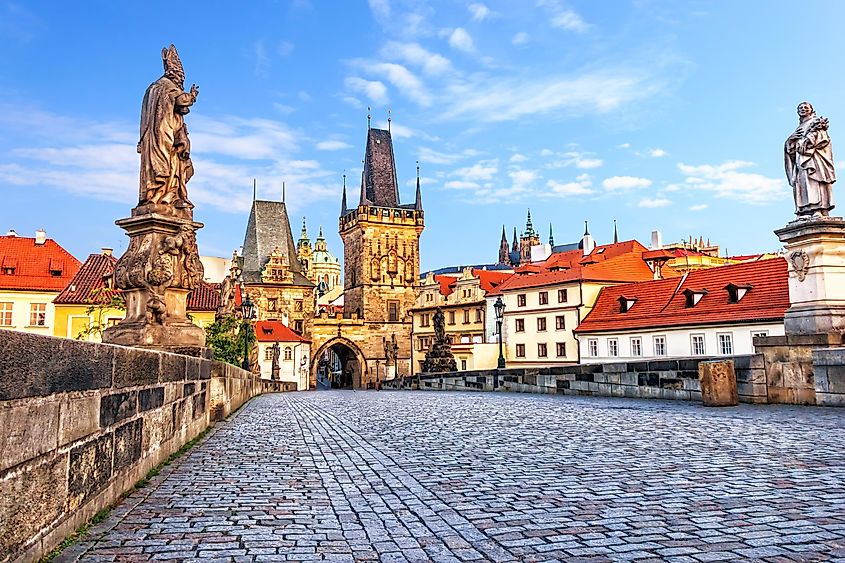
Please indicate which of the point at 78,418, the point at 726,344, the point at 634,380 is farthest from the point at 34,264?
the point at 78,418

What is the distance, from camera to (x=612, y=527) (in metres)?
4.38

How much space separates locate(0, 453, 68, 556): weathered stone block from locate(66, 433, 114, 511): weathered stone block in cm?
14

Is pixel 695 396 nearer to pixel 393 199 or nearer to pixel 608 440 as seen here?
pixel 608 440

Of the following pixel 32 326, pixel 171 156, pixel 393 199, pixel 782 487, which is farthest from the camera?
pixel 393 199

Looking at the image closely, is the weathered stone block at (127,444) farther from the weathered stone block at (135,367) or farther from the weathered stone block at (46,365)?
the weathered stone block at (46,365)

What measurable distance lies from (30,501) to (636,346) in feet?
144

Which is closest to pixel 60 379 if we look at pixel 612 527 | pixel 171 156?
pixel 612 527

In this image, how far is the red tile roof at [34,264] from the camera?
46.9 metres

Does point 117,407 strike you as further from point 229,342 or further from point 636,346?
point 636,346

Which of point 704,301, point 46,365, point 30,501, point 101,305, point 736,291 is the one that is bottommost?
point 30,501

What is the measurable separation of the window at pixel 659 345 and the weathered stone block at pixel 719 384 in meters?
30.0

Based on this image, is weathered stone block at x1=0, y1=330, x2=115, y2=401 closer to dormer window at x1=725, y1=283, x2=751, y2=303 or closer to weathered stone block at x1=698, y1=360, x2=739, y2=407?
weathered stone block at x1=698, y1=360, x2=739, y2=407

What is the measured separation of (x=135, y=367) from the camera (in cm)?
532

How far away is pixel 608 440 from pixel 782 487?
3463 mm
